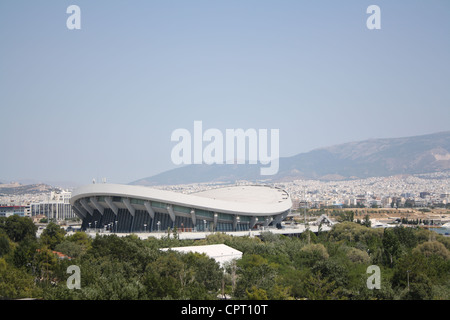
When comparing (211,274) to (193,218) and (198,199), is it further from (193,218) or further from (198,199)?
(193,218)

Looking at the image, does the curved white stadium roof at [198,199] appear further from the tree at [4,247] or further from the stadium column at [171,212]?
the tree at [4,247]

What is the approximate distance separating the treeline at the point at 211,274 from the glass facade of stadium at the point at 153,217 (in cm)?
1592

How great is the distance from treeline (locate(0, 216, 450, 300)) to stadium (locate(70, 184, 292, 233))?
15.5 meters

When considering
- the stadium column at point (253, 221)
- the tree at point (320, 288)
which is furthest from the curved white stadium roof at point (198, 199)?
the tree at point (320, 288)

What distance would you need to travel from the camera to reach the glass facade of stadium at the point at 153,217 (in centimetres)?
6175

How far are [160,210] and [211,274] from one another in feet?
94.2

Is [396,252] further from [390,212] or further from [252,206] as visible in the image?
[390,212]

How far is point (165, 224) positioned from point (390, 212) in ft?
302

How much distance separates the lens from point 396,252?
44344 millimetres

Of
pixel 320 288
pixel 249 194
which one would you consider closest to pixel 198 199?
pixel 249 194

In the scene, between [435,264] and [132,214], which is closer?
[435,264]

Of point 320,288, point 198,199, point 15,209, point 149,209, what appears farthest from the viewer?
point 15,209

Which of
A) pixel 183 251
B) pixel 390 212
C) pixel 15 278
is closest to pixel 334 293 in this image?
pixel 183 251

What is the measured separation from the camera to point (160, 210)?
61906mm
